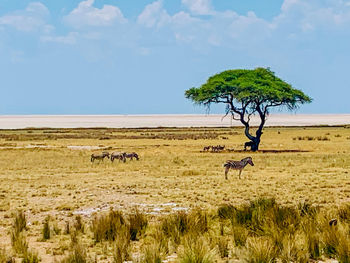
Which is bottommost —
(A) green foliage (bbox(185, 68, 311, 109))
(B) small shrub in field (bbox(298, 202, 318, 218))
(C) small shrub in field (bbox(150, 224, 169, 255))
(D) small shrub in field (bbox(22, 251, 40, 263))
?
(D) small shrub in field (bbox(22, 251, 40, 263))

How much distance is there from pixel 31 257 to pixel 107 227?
2.71 m

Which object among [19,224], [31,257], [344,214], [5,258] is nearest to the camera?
[5,258]

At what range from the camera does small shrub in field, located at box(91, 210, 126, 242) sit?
1259 cm

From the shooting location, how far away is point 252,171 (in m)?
29.0

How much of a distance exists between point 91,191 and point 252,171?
10213 mm

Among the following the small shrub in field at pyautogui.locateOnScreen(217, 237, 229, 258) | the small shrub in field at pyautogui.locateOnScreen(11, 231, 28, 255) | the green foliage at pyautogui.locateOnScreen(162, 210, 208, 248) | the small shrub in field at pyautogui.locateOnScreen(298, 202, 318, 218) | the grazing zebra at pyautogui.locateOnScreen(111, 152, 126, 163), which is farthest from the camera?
the grazing zebra at pyautogui.locateOnScreen(111, 152, 126, 163)

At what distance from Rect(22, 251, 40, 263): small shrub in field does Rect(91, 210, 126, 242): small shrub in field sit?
75.4 inches

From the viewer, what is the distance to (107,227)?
42.8 feet

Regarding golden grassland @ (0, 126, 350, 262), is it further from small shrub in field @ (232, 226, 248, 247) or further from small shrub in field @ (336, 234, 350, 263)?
small shrub in field @ (336, 234, 350, 263)

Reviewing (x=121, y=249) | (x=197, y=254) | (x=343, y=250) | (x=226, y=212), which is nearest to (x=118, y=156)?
(x=226, y=212)

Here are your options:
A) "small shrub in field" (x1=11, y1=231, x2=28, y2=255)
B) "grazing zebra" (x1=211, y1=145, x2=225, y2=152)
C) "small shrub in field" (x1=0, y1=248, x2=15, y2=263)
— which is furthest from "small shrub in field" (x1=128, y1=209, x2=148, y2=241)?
"grazing zebra" (x1=211, y1=145, x2=225, y2=152)

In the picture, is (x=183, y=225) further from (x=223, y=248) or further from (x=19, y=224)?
(x=19, y=224)

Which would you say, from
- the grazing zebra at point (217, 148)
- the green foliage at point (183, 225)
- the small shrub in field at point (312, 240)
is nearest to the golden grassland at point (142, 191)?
the green foliage at point (183, 225)

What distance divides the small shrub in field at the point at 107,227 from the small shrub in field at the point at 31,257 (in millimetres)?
1916
